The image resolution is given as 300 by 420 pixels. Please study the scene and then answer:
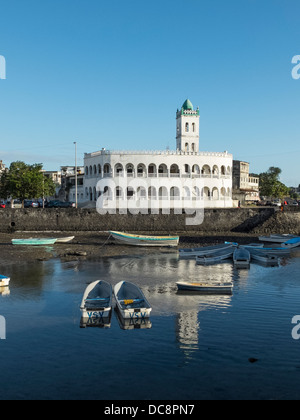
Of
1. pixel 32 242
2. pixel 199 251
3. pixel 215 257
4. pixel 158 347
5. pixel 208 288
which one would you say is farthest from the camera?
pixel 32 242

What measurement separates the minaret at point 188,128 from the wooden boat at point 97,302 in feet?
199

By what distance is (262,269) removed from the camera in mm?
37188

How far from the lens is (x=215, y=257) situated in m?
42.1

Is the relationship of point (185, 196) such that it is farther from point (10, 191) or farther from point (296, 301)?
point (296, 301)

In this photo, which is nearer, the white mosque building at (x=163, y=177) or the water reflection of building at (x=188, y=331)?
the water reflection of building at (x=188, y=331)

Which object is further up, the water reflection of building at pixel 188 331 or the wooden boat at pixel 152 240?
the wooden boat at pixel 152 240

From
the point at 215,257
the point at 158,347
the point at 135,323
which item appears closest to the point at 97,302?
the point at 135,323

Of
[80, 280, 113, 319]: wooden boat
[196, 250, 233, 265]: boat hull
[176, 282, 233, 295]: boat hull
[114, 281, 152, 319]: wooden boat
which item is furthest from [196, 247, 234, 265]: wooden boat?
[80, 280, 113, 319]: wooden boat

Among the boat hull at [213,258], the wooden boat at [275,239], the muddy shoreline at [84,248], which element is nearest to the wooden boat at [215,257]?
the boat hull at [213,258]

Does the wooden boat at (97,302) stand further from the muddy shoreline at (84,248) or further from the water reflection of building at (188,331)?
the muddy shoreline at (84,248)

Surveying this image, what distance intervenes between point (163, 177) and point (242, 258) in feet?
116

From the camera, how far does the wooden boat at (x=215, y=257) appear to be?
134 ft

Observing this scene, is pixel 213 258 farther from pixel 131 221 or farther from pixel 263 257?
pixel 131 221

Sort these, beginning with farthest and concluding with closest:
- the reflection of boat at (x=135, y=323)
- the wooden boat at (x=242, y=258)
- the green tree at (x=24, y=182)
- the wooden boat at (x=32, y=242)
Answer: the green tree at (x=24, y=182) → the wooden boat at (x=32, y=242) → the wooden boat at (x=242, y=258) → the reflection of boat at (x=135, y=323)
